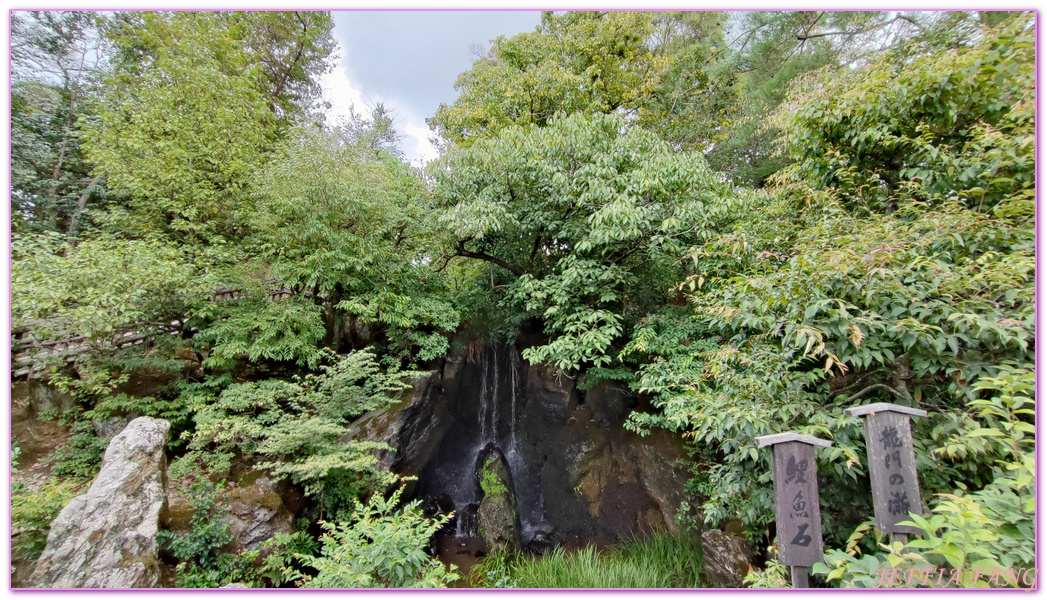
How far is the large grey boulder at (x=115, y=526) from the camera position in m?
3.48

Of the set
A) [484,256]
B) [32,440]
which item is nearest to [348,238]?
[484,256]

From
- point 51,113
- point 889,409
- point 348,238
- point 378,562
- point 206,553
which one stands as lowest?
point 206,553

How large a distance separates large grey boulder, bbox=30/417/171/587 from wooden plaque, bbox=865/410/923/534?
6.57m

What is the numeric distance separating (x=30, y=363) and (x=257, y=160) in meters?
4.73

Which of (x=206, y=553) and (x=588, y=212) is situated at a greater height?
(x=588, y=212)

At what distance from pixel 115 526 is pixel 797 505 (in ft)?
Answer: 20.8

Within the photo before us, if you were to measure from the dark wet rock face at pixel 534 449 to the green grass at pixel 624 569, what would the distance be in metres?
0.42

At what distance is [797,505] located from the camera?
2789mm

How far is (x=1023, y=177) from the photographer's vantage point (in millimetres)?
3176

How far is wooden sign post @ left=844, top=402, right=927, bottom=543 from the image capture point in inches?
99.7

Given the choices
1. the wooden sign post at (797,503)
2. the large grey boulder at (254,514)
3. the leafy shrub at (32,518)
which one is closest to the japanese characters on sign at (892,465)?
the wooden sign post at (797,503)

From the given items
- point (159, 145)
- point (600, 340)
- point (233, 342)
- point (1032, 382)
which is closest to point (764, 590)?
point (1032, 382)

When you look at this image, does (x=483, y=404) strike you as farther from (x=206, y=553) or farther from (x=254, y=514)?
(x=206, y=553)

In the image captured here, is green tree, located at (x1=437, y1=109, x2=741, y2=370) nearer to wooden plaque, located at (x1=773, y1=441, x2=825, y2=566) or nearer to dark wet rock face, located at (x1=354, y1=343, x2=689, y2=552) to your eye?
dark wet rock face, located at (x1=354, y1=343, x2=689, y2=552)
